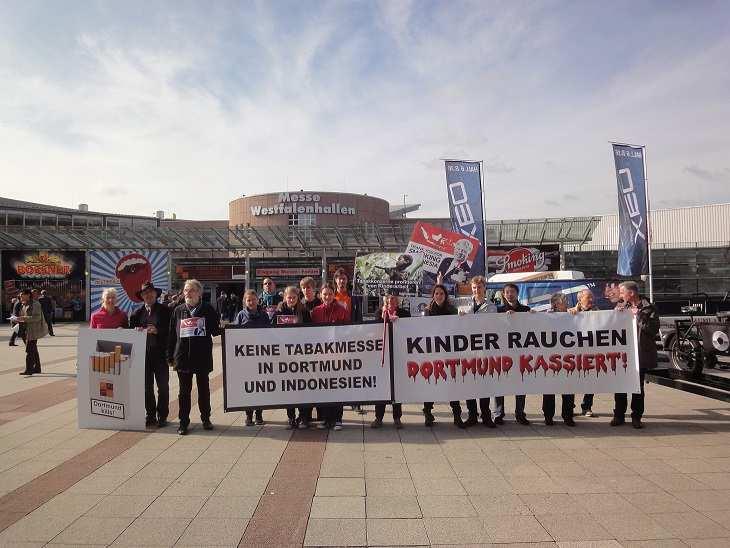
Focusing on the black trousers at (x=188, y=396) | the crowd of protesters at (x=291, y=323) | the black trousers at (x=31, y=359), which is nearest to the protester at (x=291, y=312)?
the crowd of protesters at (x=291, y=323)

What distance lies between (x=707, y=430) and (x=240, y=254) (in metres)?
32.3

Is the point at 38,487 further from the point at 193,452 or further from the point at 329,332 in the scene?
the point at 329,332

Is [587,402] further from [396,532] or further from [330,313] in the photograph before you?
[396,532]

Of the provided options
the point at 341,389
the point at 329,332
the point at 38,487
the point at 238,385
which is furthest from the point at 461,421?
the point at 38,487

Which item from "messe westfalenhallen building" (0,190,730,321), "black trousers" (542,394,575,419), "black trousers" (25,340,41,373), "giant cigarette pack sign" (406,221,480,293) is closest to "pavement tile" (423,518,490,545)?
"black trousers" (542,394,575,419)

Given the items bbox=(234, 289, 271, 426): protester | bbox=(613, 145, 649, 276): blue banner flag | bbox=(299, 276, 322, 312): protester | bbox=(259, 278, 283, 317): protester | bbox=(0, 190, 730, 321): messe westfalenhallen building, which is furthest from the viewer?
bbox=(0, 190, 730, 321): messe westfalenhallen building

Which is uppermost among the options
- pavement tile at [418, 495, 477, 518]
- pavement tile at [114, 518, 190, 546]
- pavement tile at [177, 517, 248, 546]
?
pavement tile at [114, 518, 190, 546]

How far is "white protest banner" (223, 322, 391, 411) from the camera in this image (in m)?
6.45

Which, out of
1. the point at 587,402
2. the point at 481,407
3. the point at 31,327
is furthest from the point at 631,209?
the point at 31,327

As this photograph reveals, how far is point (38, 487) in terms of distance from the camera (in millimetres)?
4578

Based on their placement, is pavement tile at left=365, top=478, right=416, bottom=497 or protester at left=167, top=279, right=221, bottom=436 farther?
protester at left=167, top=279, right=221, bottom=436

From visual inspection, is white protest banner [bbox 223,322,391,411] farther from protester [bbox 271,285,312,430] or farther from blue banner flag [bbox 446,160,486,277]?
blue banner flag [bbox 446,160,486,277]

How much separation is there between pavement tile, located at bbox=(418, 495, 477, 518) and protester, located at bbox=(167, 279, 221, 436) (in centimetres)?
327

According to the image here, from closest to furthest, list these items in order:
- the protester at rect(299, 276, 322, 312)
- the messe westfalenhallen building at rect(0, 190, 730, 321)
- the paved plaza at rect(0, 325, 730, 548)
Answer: the paved plaza at rect(0, 325, 730, 548), the protester at rect(299, 276, 322, 312), the messe westfalenhallen building at rect(0, 190, 730, 321)
